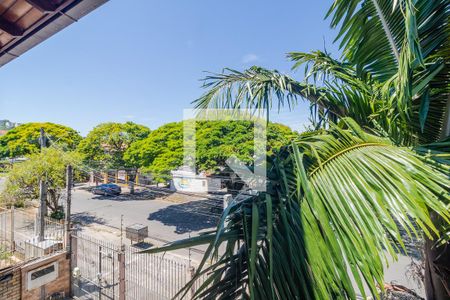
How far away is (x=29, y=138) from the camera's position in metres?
21.4

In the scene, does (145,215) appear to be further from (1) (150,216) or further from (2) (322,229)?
(2) (322,229)

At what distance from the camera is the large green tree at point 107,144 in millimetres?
17719

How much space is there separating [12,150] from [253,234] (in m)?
27.3

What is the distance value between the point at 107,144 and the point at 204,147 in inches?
402

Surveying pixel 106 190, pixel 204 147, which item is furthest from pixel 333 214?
pixel 106 190

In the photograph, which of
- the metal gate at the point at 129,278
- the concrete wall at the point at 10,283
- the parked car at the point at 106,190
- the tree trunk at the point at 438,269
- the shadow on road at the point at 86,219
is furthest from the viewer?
the parked car at the point at 106,190

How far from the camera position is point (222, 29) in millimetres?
5727

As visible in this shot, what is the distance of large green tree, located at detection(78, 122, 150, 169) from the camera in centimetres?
1772

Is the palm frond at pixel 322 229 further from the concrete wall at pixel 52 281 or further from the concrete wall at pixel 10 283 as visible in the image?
the concrete wall at pixel 52 281

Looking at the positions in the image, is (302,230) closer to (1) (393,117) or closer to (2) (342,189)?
(2) (342,189)

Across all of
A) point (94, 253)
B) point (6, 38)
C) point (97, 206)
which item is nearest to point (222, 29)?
point (6, 38)

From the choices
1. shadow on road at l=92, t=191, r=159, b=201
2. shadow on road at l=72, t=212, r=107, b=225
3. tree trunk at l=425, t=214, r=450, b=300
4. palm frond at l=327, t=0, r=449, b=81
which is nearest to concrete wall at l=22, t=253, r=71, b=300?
shadow on road at l=72, t=212, r=107, b=225

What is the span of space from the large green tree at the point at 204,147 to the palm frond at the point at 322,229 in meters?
9.03
